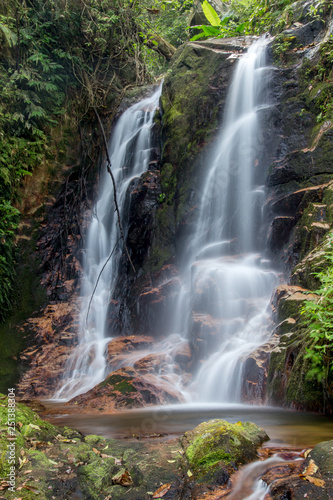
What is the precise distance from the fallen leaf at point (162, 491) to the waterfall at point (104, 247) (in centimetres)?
596

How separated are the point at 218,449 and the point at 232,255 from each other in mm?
6821

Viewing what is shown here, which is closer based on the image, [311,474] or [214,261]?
[311,474]

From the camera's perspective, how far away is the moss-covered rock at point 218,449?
235 centimetres

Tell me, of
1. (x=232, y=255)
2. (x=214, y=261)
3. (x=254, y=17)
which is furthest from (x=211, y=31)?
(x=214, y=261)

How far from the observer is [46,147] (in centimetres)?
1134

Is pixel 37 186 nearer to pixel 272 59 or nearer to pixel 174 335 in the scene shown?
pixel 174 335

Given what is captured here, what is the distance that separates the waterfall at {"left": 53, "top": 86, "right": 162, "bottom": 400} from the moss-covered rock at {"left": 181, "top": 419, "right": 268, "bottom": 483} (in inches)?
221

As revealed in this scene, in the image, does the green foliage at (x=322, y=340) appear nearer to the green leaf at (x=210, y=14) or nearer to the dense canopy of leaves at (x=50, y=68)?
the dense canopy of leaves at (x=50, y=68)

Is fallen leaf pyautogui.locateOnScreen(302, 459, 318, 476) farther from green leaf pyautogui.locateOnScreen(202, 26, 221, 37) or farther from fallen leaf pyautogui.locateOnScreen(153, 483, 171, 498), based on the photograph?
green leaf pyautogui.locateOnScreen(202, 26, 221, 37)

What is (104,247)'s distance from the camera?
11125 mm

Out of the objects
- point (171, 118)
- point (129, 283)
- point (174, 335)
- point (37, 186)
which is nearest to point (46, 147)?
point (37, 186)

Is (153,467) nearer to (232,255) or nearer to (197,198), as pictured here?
(232,255)

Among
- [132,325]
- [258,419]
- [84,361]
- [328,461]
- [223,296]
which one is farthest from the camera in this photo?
[132,325]

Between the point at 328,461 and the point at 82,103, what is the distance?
13.3 metres
